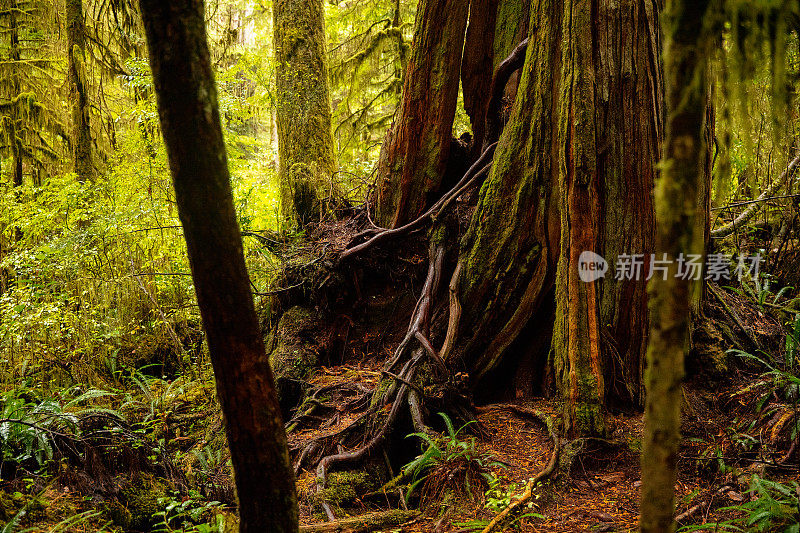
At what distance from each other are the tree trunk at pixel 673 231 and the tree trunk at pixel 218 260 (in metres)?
1.31

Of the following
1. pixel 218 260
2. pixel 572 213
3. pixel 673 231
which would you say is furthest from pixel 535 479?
pixel 218 260

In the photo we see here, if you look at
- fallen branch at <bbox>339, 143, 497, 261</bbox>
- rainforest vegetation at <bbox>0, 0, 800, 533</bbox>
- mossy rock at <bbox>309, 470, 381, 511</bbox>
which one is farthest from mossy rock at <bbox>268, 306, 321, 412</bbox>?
mossy rock at <bbox>309, 470, 381, 511</bbox>

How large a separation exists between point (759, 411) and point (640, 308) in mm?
1050

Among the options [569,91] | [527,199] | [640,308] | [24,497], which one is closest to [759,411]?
[640,308]

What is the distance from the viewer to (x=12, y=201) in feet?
27.5

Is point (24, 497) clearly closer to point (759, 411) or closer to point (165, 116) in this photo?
point (165, 116)

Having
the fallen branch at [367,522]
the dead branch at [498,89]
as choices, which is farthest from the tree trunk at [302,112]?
the fallen branch at [367,522]

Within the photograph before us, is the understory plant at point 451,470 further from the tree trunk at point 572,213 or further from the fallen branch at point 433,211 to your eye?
the fallen branch at point 433,211

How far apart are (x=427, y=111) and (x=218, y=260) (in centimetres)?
453

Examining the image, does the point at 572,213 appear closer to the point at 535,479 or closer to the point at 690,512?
the point at 535,479

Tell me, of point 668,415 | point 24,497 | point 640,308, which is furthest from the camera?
point 640,308

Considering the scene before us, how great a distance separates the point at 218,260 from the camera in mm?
1701

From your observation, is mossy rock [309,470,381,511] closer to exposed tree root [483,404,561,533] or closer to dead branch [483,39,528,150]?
exposed tree root [483,404,561,533]

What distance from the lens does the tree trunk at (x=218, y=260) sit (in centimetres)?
161
